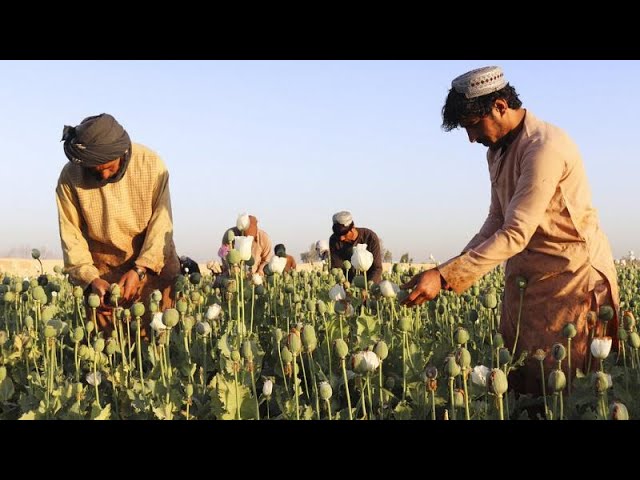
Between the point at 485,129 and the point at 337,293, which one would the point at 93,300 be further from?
the point at 485,129

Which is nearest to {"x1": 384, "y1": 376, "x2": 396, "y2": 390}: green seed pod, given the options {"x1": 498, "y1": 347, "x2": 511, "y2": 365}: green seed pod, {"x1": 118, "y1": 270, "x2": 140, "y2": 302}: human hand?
{"x1": 498, "y1": 347, "x2": 511, "y2": 365}: green seed pod

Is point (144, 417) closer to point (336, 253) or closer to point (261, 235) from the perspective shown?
point (336, 253)

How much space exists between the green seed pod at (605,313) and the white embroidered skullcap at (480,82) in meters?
1.06

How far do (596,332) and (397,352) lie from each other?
0.98m

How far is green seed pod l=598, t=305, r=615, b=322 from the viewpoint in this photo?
10.7 ft

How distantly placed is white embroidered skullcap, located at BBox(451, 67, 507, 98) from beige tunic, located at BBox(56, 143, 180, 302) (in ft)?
6.35

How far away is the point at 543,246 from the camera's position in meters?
3.34

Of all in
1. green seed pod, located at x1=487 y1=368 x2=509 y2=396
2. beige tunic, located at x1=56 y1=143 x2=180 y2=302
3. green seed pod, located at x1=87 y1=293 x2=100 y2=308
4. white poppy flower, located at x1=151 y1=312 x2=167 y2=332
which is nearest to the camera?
green seed pod, located at x1=487 y1=368 x2=509 y2=396

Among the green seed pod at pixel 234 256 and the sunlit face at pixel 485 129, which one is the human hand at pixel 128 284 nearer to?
the green seed pod at pixel 234 256

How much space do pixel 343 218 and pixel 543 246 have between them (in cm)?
382

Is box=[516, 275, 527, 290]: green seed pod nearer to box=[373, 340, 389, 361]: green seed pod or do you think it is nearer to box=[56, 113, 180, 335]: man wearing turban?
box=[373, 340, 389, 361]: green seed pod

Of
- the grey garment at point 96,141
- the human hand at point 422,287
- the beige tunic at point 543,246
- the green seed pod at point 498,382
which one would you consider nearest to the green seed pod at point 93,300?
the grey garment at point 96,141

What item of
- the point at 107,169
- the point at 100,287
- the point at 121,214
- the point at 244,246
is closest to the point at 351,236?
the point at 121,214
